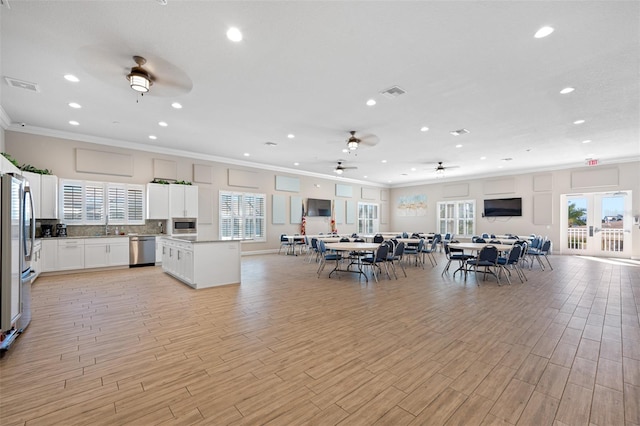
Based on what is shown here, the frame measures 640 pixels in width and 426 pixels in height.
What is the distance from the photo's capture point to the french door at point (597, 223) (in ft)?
31.9

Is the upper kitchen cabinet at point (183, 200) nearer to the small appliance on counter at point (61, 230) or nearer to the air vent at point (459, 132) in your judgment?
the small appliance on counter at point (61, 230)

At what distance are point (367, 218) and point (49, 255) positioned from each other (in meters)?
12.6

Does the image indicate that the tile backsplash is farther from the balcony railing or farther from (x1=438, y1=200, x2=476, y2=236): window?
the balcony railing

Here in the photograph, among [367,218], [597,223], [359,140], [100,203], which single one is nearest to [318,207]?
[367,218]

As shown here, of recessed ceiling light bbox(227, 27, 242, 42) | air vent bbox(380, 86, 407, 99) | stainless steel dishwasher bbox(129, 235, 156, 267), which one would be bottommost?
stainless steel dishwasher bbox(129, 235, 156, 267)

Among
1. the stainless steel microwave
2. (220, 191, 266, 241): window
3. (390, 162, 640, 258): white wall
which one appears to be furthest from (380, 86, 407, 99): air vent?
(390, 162, 640, 258): white wall

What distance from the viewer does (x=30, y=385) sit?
86.7 inches

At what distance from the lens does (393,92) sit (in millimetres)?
4703

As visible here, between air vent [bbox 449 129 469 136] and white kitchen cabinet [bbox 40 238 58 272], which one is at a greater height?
air vent [bbox 449 129 469 136]

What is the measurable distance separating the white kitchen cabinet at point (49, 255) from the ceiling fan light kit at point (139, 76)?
4.99 metres

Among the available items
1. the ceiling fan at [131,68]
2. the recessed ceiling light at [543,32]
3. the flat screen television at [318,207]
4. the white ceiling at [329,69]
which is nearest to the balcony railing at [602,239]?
the white ceiling at [329,69]

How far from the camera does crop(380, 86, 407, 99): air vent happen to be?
15.0 ft

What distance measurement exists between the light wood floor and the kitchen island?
1.49 feet

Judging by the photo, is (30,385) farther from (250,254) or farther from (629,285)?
(629,285)
